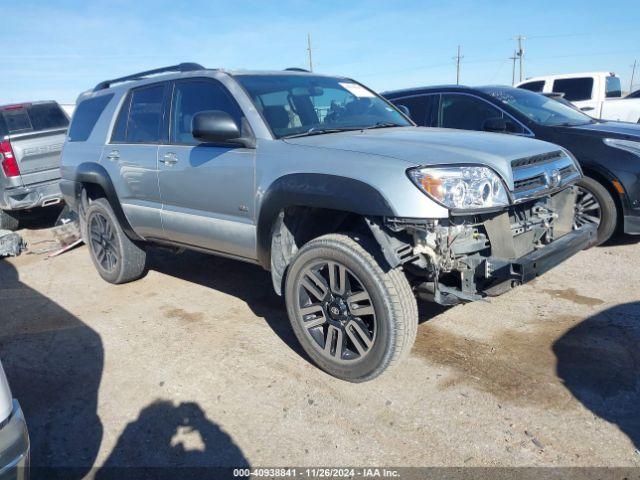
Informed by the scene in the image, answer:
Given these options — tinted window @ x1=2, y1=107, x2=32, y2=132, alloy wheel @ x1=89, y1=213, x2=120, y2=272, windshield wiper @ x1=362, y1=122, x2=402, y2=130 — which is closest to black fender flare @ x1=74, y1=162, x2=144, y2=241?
alloy wheel @ x1=89, y1=213, x2=120, y2=272

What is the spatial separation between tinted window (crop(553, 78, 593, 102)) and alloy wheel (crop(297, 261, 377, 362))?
10188mm

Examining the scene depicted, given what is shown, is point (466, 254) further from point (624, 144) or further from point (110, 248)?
point (110, 248)

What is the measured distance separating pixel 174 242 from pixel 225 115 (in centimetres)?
146

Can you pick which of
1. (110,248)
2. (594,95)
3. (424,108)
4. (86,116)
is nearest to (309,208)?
(110,248)

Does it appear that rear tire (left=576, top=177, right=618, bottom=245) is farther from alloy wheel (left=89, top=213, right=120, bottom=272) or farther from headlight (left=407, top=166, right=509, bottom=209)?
alloy wheel (left=89, top=213, right=120, bottom=272)

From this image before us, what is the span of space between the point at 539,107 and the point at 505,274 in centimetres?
404

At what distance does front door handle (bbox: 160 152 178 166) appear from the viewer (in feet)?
13.5

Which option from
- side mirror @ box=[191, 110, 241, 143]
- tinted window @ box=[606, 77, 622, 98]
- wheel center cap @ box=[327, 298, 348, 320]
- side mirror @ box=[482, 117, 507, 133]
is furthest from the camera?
tinted window @ box=[606, 77, 622, 98]

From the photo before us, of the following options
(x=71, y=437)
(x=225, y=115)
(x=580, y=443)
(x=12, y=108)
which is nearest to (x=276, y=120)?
(x=225, y=115)

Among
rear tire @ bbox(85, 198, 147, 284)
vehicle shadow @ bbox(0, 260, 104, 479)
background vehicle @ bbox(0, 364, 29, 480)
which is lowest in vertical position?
vehicle shadow @ bbox(0, 260, 104, 479)

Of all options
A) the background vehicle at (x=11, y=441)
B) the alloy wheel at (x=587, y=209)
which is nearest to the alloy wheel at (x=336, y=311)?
the background vehicle at (x=11, y=441)

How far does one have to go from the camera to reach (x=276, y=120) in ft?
12.1

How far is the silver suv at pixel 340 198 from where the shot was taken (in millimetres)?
2900

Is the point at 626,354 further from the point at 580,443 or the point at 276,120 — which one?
the point at 276,120
